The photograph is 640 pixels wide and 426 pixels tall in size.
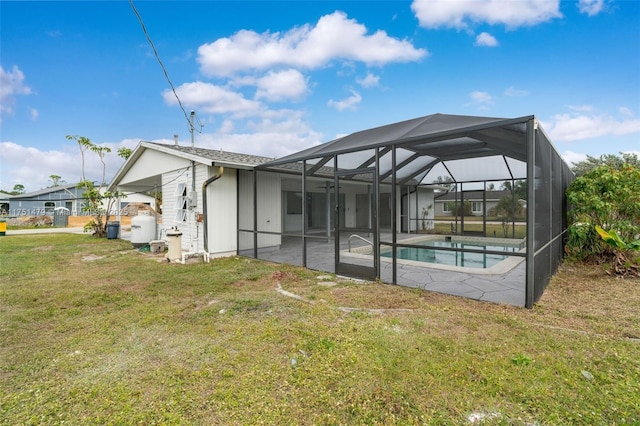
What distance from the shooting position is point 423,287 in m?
5.16

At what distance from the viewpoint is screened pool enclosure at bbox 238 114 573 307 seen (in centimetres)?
461

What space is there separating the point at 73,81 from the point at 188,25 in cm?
553

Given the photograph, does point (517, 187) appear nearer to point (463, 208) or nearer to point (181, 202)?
point (463, 208)

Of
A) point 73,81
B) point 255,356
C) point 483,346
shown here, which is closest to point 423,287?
point 483,346

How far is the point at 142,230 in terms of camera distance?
10.7 meters

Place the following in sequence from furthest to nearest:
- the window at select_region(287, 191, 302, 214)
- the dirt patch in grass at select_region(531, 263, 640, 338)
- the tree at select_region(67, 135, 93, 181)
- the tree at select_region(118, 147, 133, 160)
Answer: the tree at select_region(118, 147, 133, 160), the window at select_region(287, 191, 302, 214), the tree at select_region(67, 135, 93, 181), the dirt patch in grass at select_region(531, 263, 640, 338)

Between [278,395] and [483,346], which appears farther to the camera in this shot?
[483,346]

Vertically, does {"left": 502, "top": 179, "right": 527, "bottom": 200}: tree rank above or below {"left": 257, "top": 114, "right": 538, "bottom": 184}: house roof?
below

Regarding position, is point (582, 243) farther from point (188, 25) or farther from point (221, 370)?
point (188, 25)

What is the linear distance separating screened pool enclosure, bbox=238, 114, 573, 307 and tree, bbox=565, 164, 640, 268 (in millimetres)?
369

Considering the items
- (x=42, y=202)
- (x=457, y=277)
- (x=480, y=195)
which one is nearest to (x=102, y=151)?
(x=457, y=277)

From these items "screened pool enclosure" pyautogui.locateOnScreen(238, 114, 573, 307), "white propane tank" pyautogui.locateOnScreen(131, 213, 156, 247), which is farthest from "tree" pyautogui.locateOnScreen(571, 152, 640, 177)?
"white propane tank" pyautogui.locateOnScreen(131, 213, 156, 247)

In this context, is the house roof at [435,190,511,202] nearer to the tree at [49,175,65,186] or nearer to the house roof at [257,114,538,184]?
the house roof at [257,114,538,184]

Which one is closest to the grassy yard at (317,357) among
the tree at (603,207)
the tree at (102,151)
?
the tree at (603,207)
